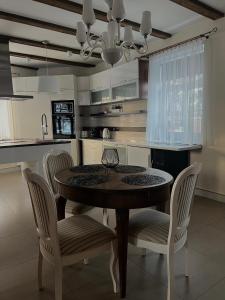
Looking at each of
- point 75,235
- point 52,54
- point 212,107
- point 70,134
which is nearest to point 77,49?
point 52,54

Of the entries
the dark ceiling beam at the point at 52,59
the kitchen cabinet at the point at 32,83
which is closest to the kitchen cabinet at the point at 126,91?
the kitchen cabinet at the point at 32,83

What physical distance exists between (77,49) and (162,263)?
426 centimetres

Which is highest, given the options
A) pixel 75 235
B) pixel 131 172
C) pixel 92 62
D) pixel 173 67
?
pixel 92 62

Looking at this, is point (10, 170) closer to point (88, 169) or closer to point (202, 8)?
point (88, 169)

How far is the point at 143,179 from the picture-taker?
6.15ft

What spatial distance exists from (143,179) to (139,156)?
231cm

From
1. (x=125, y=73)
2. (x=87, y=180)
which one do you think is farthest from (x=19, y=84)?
(x=87, y=180)

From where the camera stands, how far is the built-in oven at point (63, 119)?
231 inches

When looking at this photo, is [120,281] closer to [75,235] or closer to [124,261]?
[124,261]

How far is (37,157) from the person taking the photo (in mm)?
3930

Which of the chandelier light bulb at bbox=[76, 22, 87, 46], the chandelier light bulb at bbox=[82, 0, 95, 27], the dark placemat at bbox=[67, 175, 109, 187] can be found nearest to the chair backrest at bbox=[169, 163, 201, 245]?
the dark placemat at bbox=[67, 175, 109, 187]

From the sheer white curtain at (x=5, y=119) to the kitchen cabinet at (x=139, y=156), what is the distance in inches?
136

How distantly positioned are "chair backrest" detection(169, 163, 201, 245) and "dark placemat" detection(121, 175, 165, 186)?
0.25 metres

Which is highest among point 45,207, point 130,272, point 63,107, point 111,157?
point 63,107
